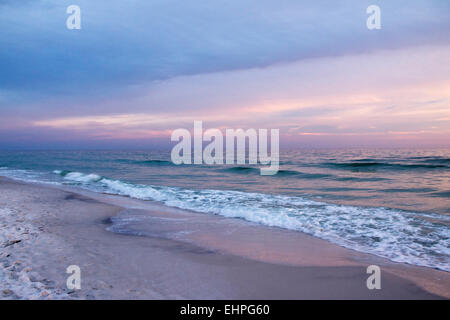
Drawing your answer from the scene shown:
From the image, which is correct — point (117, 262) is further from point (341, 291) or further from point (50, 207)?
point (50, 207)

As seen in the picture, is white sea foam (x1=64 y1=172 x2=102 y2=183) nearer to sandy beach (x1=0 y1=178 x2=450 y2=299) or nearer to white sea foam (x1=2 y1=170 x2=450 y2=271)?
white sea foam (x1=2 y1=170 x2=450 y2=271)

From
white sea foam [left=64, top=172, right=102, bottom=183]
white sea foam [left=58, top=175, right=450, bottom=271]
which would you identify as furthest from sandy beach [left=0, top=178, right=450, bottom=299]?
white sea foam [left=64, top=172, right=102, bottom=183]

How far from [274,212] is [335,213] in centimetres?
204

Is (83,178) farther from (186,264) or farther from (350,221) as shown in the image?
(350,221)

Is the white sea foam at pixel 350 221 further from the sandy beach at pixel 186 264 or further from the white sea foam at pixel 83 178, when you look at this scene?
the white sea foam at pixel 83 178

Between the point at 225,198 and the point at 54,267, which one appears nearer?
the point at 54,267

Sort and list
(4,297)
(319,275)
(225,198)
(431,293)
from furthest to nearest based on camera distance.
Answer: (225,198) → (319,275) → (431,293) → (4,297)

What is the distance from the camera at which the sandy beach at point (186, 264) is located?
12.5 ft

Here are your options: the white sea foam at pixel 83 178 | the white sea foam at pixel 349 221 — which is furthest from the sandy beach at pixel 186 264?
the white sea foam at pixel 83 178

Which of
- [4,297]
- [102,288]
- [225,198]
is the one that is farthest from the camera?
[225,198]

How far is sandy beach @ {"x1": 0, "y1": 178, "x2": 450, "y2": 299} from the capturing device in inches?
150

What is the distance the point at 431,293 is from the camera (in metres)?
4.00

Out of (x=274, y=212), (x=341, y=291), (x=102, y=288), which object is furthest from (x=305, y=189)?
(x=102, y=288)

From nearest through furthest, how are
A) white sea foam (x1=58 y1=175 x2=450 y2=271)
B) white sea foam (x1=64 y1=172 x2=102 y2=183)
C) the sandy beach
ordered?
the sandy beach → white sea foam (x1=58 y1=175 x2=450 y2=271) → white sea foam (x1=64 y1=172 x2=102 y2=183)
